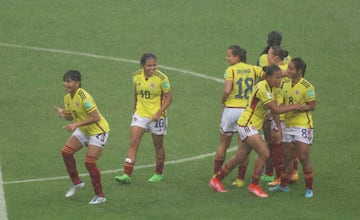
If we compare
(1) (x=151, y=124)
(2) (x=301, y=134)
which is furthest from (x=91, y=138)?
(2) (x=301, y=134)

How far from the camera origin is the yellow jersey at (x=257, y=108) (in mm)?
19625

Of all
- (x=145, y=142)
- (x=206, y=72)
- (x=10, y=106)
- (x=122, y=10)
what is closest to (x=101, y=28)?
(x=122, y=10)

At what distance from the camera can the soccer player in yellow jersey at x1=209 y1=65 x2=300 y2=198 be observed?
64.4 feet

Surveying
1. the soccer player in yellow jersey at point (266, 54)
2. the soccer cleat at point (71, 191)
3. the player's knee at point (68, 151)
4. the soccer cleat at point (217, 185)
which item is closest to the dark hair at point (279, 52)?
the soccer player in yellow jersey at point (266, 54)

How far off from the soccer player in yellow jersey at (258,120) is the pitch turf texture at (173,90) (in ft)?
1.82

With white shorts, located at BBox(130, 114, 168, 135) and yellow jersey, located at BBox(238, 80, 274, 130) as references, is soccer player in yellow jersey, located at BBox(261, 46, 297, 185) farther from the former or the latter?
white shorts, located at BBox(130, 114, 168, 135)

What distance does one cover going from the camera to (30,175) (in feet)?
71.1

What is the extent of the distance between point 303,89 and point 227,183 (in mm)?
2429

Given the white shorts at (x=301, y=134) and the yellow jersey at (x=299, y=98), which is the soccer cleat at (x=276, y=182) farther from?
the yellow jersey at (x=299, y=98)

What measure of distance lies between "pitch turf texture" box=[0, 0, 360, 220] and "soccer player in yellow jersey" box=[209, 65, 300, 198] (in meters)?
0.55

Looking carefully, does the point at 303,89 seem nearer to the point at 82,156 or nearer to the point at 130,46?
the point at 82,156

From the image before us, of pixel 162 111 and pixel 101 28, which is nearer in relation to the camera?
pixel 162 111

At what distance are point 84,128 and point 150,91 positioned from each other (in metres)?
1.75

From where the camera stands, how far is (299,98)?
790 inches
